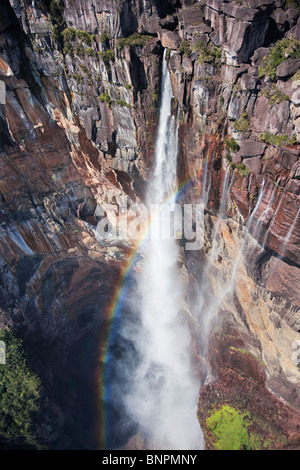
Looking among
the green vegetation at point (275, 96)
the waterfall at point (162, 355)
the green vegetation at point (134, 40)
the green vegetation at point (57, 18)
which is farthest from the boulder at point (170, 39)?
the waterfall at point (162, 355)

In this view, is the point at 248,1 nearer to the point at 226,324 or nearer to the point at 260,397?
the point at 226,324

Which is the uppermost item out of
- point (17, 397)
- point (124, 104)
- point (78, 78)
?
point (78, 78)

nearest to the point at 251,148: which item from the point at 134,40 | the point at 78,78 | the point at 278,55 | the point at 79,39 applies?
the point at 278,55

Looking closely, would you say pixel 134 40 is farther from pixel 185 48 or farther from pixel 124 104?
pixel 124 104

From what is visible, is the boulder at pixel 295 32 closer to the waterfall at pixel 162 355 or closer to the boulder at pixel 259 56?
the boulder at pixel 259 56

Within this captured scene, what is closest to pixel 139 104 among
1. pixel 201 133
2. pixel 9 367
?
pixel 201 133

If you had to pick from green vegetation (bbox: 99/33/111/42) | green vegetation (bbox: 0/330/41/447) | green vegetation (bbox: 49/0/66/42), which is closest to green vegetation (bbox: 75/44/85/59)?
green vegetation (bbox: 49/0/66/42)

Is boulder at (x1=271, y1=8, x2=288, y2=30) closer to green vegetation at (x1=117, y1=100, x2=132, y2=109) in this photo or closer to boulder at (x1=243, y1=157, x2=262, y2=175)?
boulder at (x1=243, y1=157, x2=262, y2=175)
